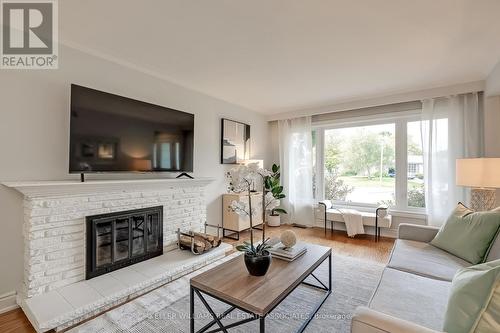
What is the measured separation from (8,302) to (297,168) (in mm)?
4287

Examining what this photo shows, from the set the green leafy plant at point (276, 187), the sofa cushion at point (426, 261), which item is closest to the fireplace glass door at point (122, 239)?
the green leafy plant at point (276, 187)

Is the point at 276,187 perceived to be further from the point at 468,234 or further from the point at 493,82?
the point at 493,82

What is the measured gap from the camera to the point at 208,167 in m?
3.82

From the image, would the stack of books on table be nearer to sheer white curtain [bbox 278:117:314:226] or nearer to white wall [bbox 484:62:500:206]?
sheer white curtain [bbox 278:117:314:226]

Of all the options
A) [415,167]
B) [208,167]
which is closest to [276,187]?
[208,167]

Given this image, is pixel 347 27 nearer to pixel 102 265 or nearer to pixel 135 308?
pixel 135 308

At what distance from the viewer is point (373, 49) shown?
7.83 ft

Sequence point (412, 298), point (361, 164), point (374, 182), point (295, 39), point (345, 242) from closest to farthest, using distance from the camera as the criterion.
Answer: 1. point (412, 298)
2. point (295, 39)
3. point (345, 242)
4. point (374, 182)
5. point (361, 164)

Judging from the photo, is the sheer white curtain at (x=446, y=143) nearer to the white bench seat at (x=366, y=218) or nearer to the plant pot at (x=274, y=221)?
the white bench seat at (x=366, y=218)

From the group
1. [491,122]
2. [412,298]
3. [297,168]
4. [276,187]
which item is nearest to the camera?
[412,298]

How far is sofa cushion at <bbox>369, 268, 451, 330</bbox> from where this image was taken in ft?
4.03

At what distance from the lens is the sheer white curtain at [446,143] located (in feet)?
10.7

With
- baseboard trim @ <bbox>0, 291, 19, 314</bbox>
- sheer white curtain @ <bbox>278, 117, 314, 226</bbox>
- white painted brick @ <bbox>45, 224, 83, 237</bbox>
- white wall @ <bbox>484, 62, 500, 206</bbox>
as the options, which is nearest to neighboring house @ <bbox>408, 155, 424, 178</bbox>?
white wall @ <bbox>484, 62, 500, 206</bbox>

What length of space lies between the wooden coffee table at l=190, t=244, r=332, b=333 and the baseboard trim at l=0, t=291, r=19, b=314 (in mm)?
1635
